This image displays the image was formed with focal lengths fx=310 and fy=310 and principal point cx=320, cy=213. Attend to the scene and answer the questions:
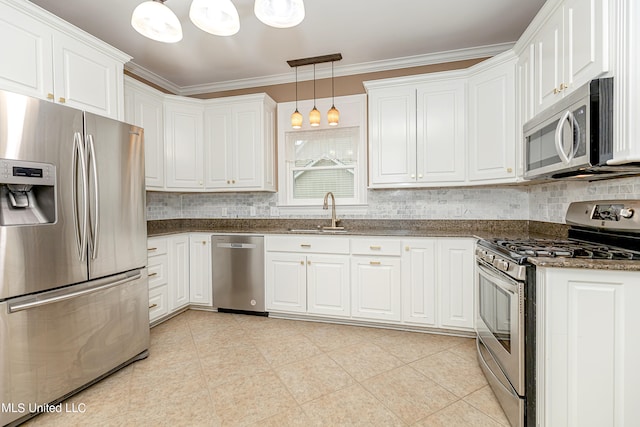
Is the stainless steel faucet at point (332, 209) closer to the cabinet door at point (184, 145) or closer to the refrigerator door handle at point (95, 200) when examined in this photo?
the cabinet door at point (184, 145)

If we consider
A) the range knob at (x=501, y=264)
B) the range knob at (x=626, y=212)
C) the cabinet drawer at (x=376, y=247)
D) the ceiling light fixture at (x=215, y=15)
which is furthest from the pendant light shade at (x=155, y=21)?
the range knob at (x=626, y=212)

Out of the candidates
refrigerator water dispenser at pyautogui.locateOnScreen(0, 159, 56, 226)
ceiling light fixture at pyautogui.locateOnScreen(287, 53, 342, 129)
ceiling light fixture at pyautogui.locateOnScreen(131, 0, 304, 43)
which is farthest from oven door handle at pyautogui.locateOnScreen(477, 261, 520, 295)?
refrigerator water dispenser at pyautogui.locateOnScreen(0, 159, 56, 226)

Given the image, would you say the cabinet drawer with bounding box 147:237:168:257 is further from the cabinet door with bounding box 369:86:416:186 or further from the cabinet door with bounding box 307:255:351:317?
the cabinet door with bounding box 369:86:416:186

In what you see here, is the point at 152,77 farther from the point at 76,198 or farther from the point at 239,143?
the point at 76,198

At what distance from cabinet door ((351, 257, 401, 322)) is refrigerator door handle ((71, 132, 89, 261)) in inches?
83.6

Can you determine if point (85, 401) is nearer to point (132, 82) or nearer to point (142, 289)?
point (142, 289)

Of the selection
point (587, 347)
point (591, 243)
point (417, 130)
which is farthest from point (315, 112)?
point (587, 347)

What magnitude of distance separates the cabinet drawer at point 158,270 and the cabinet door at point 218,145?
1.02 m

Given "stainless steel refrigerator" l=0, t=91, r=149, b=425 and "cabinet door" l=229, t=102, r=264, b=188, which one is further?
"cabinet door" l=229, t=102, r=264, b=188

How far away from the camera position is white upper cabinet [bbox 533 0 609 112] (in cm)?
149

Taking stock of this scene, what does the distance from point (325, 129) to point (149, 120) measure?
1.90 metres

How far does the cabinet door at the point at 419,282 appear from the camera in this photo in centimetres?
281

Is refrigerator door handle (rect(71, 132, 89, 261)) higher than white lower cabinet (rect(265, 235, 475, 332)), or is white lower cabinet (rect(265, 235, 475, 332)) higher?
refrigerator door handle (rect(71, 132, 89, 261))

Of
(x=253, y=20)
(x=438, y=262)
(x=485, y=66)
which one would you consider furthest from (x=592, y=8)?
(x=253, y=20)
